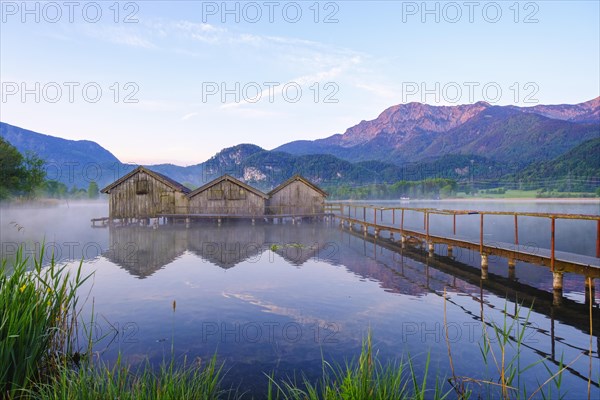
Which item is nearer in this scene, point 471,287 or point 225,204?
point 471,287

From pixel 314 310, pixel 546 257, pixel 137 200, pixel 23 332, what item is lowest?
pixel 314 310

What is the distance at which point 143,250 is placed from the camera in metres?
25.6

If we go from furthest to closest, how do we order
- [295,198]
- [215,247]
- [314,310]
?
[295,198], [215,247], [314,310]

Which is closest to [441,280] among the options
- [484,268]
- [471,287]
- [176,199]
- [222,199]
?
[471,287]

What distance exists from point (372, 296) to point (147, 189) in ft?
118

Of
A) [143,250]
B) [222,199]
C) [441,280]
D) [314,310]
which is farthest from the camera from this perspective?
[222,199]

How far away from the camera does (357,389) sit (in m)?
3.94

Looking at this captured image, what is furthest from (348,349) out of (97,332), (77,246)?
(77,246)

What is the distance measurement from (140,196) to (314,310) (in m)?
36.4

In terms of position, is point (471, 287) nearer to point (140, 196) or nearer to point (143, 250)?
point (143, 250)

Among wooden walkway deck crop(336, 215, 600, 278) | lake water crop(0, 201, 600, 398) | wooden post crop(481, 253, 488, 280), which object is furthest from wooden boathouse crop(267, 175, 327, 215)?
wooden post crop(481, 253, 488, 280)

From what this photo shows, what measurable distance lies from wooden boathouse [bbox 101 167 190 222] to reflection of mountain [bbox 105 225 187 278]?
7.05 m

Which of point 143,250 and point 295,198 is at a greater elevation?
point 295,198

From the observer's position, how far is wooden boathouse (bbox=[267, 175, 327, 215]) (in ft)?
150
